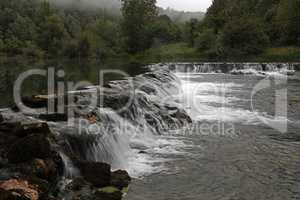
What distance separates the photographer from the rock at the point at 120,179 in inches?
360

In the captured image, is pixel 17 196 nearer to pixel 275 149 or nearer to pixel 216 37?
pixel 275 149

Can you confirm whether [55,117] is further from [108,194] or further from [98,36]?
[98,36]

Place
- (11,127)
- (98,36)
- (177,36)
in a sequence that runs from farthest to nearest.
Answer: (98,36), (177,36), (11,127)

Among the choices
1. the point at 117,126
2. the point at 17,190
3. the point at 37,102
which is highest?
the point at 37,102

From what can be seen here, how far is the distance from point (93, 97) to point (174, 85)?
44.9 ft

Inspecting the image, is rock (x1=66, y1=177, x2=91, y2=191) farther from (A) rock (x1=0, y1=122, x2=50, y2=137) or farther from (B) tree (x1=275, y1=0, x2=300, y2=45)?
(B) tree (x1=275, y1=0, x2=300, y2=45)

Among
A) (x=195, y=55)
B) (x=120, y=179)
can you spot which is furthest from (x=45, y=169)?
(x=195, y=55)

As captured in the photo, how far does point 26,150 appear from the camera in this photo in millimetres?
8523

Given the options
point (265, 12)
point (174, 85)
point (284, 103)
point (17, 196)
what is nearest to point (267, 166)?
point (17, 196)

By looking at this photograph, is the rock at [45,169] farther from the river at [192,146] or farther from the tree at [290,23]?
the tree at [290,23]

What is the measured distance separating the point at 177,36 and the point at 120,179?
311ft

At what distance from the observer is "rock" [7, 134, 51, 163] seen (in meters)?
8.50

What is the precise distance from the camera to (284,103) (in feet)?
73.3

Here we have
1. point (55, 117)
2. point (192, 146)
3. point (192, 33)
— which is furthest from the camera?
point (192, 33)
